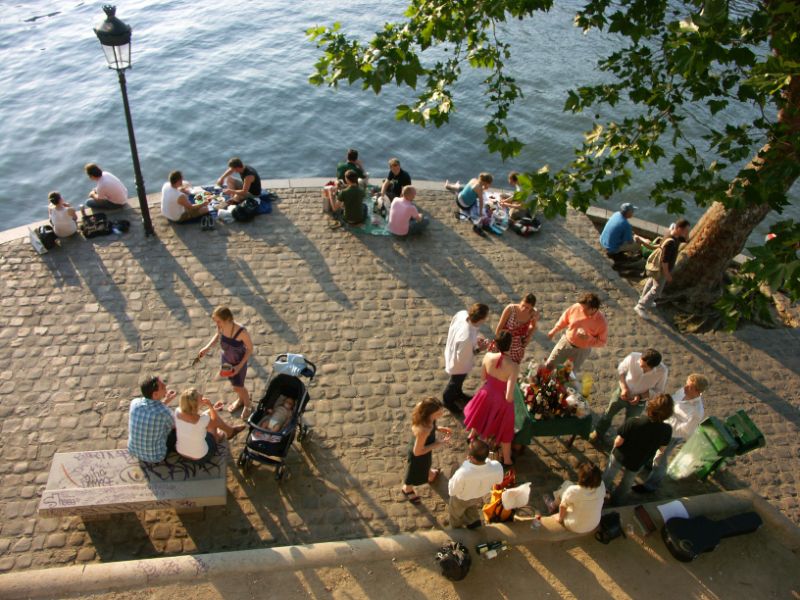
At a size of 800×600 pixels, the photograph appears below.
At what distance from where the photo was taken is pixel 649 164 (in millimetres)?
20656

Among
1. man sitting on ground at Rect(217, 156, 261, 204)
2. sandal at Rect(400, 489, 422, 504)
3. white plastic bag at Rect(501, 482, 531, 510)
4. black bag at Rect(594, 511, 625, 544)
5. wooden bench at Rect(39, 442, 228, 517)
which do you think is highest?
man sitting on ground at Rect(217, 156, 261, 204)

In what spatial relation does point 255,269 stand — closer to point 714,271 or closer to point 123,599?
point 123,599

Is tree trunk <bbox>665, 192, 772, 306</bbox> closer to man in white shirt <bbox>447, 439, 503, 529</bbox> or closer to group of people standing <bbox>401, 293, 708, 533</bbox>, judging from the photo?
group of people standing <bbox>401, 293, 708, 533</bbox>

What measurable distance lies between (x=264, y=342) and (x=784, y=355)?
8452 millimetres

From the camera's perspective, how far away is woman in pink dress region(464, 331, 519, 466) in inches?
282

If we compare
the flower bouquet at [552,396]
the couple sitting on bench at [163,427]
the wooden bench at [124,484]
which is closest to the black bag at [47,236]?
the wooden bench at [124,484]

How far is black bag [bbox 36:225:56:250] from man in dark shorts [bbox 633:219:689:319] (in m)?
10.3

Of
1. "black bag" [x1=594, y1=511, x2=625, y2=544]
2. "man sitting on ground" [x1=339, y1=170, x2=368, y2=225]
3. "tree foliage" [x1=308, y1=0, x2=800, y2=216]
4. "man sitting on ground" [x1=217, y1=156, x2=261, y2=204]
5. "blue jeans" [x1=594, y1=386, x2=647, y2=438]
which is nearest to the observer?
"tree foliage" [x1=308, y1=0, x2=800, y2=216]

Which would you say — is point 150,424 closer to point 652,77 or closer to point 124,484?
point 124,484

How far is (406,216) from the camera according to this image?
38.4 ft

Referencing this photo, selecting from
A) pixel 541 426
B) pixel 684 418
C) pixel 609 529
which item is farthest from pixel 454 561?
pixel 684 418

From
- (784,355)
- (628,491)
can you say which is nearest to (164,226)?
(628,491)

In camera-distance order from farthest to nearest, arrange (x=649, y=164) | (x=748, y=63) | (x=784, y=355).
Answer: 1. (x=649, y=164)
2. (x=784, y=355)
3. (x=748, y=63)

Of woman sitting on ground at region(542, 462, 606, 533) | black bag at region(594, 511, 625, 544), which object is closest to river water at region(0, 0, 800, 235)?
black bag at region(594, 511, 625, 544)
